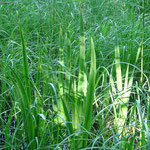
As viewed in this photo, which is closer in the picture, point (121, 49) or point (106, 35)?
point (121, 49)

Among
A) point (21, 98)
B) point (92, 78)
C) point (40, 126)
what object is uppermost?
point (92, 78)

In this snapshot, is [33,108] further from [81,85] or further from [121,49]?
[121,49]

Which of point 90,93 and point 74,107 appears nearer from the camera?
point 90,93

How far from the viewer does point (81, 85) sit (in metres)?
1.30

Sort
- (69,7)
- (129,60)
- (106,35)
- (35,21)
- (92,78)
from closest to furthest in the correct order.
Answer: (92,78) < (129,60) < (106,35) < (35,21) < (69,7)

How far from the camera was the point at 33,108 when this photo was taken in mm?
1293

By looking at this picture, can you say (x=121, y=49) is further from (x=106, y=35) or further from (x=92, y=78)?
(x=92, y=78)

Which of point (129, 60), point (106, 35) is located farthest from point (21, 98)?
point (106, 35)

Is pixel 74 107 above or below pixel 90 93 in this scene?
below

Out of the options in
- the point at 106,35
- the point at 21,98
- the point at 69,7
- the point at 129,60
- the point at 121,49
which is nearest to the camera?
the point at 21,98

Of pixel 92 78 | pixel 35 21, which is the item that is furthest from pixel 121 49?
pixel 35 21

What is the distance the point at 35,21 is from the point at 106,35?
87cm

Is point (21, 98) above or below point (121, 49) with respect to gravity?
below

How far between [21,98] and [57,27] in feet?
4.62
